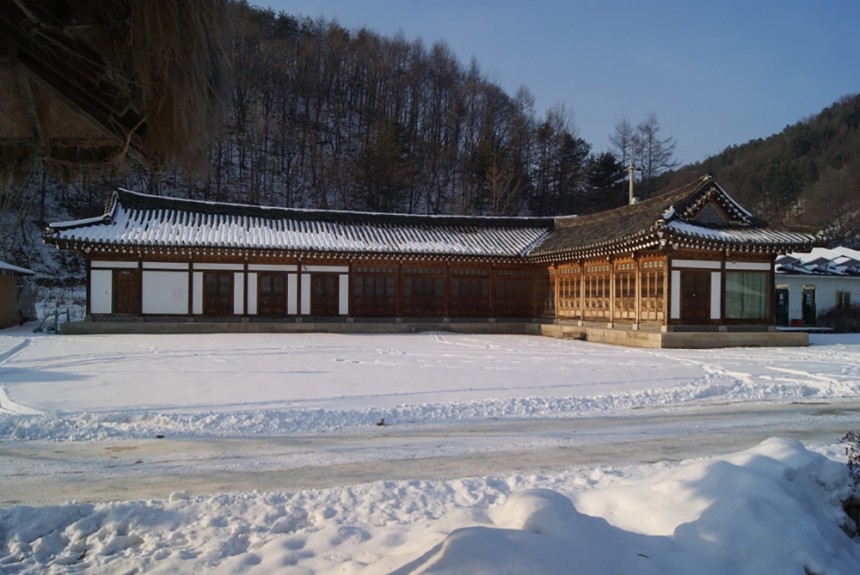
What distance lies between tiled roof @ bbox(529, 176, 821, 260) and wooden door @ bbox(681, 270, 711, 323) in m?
1.07

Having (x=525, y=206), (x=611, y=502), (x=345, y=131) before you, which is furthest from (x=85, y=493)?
(x=345, y=131)

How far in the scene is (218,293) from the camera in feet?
75.1

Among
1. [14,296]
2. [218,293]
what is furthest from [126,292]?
[14,296]

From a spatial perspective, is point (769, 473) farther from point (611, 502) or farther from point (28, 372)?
point (28, 372)

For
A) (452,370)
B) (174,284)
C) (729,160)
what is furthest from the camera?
(729,160)

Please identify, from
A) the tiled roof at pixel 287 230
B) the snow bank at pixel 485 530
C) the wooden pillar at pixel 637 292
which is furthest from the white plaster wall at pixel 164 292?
the snow bank at pixel 485 530

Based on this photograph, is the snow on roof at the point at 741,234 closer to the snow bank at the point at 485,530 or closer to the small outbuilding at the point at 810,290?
the small outbuilding at the point at 810,290

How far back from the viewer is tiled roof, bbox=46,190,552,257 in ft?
71.2

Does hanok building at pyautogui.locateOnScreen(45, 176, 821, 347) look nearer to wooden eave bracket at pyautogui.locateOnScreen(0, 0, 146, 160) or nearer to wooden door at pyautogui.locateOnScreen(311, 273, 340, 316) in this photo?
wooden door at pyautogui.locateOnScreen(311, 273, 340, 316)

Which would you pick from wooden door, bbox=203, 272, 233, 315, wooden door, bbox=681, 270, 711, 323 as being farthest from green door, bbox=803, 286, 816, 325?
wooden door, bbox=203, 272, 233, 315

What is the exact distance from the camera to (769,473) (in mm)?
3658

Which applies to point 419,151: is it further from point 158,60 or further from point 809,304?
point 158,60

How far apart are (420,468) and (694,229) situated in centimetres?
1684

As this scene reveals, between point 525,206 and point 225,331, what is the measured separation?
118 ft
